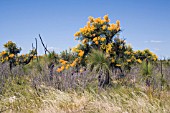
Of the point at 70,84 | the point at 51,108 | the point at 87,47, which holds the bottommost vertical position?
the point at 51,108

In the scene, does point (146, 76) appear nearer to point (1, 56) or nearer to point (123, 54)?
point (123, 54)

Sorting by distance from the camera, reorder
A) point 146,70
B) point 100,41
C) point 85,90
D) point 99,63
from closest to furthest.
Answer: point 85,90 < point 99,63 < point 146,70 < point 100,41

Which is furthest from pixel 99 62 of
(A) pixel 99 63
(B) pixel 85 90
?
(B) pixel 85 90

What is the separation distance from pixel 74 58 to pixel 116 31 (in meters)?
3.24

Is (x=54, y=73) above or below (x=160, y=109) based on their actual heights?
above

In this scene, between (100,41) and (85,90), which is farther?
(100,41)

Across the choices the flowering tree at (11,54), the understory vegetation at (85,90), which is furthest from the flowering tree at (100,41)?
the flowering tree at (11,54)

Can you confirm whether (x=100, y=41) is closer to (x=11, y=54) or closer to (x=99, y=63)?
(x=99, y=63)

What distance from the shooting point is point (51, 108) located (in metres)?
Result: 4.05

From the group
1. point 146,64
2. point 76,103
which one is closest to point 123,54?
point 146,64

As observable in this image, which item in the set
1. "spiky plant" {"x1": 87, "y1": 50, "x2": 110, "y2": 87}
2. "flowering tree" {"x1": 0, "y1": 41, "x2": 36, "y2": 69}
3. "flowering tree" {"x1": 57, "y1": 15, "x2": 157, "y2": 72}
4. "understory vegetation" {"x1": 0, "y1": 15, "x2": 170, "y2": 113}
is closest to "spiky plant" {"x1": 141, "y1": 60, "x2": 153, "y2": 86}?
"understory vegetation" {"x1": 0, "y1": 15, "x2": 170, "y2": 113}

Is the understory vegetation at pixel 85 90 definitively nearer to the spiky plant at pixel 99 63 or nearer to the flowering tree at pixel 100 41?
the spiky plant at pixel 99 63

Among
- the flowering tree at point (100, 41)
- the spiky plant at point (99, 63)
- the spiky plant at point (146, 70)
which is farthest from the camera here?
the flowering tree at point (100, 41)

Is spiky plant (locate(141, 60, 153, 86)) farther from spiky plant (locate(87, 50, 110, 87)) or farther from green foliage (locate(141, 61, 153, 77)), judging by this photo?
spiky plant (locate(87, 50, 110, 87))
